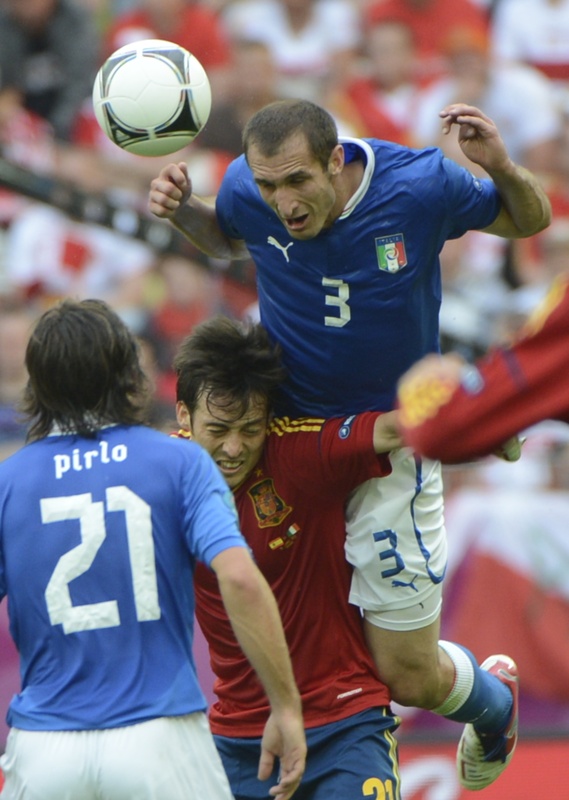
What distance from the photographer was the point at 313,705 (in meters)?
4.44

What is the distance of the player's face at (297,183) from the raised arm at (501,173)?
0.39 meters

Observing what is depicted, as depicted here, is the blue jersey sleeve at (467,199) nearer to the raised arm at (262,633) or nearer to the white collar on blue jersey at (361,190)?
the white collar on blue jersey at (361,190)

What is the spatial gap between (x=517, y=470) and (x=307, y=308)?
10.7ft

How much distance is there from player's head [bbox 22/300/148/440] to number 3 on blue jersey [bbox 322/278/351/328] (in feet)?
2.97

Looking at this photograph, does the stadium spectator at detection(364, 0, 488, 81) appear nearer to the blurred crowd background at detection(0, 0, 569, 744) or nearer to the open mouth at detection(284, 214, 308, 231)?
the blurred crowd background at detection(0, 0, 569, 744)

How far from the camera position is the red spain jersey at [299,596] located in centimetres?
439

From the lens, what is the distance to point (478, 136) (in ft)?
13.7

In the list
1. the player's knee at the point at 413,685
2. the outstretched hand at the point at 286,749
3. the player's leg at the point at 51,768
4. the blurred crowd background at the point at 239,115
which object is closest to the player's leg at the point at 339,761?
the player's knee at the point at 413,685

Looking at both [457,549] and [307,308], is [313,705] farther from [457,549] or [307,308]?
[457,549]

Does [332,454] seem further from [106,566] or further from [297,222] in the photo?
[106,566]

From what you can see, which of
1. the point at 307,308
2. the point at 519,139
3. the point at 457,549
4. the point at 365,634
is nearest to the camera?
the point at 307,308

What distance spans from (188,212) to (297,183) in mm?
532

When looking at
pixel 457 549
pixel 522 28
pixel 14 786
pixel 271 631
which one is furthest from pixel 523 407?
pixel 522 28

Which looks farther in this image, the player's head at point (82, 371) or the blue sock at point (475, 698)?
the blue sock at point (475, 698)
